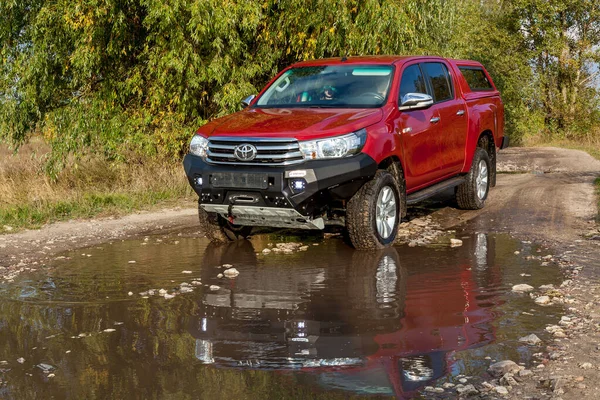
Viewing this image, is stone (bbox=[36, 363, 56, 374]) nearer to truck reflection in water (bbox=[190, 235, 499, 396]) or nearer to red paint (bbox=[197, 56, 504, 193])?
truck reflection in water (bbox=[190, 235, 499, 396])

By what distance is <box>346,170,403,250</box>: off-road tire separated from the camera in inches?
331

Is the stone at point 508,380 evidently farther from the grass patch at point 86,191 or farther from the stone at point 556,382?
the grass patch at point 86,191

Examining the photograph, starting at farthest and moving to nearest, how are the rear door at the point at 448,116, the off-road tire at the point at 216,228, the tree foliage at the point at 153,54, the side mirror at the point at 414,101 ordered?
the tree foliage at the point at 153,54
the rear door at the point at 448,116
the off-road tire at the point at 216,228
the side mirror at the point at 414,101

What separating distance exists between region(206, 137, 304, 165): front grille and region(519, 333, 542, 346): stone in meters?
3.27

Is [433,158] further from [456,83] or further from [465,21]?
[465,21]

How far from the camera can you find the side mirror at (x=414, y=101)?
902cm

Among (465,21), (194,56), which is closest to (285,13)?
(194,56)

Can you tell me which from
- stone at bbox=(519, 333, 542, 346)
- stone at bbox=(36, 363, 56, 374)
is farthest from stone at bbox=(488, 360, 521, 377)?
stone at bbox=(36, 363, 56, 374)

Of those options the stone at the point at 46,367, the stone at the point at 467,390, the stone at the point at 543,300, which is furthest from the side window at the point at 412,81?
the stone at the point at 46,367

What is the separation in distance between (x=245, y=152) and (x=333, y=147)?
87cm

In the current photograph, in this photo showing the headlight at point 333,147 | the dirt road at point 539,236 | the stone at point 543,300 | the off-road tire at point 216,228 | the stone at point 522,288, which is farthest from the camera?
the off-road tire at point 216,228

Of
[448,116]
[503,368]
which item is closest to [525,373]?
[503,368]

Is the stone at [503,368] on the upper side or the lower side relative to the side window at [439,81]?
lower

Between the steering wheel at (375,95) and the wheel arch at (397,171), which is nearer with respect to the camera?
the wheel arch at (397,171)
